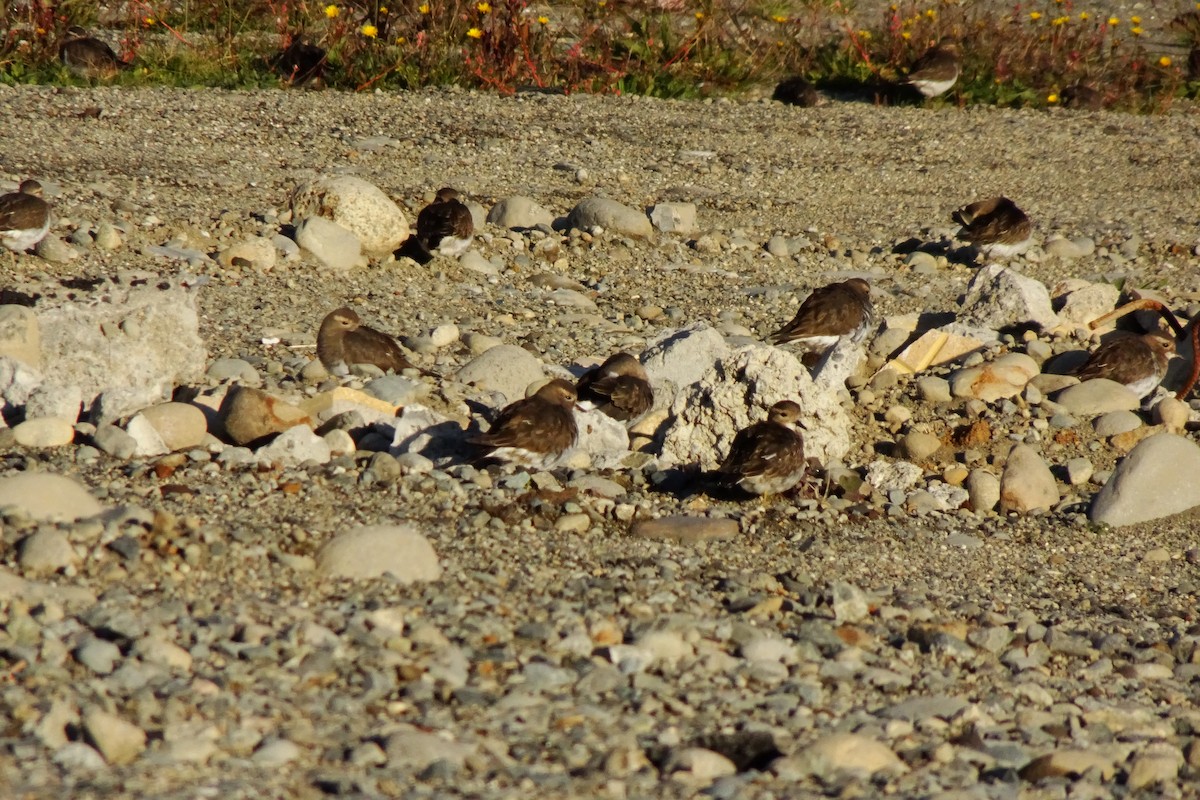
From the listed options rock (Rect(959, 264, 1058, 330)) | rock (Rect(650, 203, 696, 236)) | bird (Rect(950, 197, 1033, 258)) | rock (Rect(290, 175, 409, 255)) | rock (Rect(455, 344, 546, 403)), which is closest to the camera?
rock (Rect(455, 344, 546, 403))

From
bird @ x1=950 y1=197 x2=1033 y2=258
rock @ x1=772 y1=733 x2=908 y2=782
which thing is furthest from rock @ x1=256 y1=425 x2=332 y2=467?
bird @ x1=950 y1=197 x2=1033 y2=258

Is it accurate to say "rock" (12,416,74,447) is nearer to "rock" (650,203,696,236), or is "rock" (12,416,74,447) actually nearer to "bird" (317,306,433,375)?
"bird" (317,306,433,375)

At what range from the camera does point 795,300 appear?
961cm

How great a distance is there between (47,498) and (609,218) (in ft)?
19.9

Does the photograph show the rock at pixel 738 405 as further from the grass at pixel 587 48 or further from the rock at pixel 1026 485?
the grass at pixel 587 48

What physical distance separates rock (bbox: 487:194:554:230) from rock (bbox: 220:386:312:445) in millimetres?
4136

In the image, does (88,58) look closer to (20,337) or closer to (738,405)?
(20,337)

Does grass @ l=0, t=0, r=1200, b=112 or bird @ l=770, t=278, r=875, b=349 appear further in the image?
grass @ l=0, t=0, r=1200, b=112

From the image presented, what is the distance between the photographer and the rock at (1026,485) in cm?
704

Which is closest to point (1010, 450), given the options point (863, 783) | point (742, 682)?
point (742, 682)

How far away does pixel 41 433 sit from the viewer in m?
6.05

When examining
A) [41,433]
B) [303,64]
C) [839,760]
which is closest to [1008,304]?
[839,760]

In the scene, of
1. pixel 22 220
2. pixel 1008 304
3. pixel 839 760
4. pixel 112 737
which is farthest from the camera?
pixel 1008 304

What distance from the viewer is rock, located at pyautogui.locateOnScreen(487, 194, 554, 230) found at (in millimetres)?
10430
